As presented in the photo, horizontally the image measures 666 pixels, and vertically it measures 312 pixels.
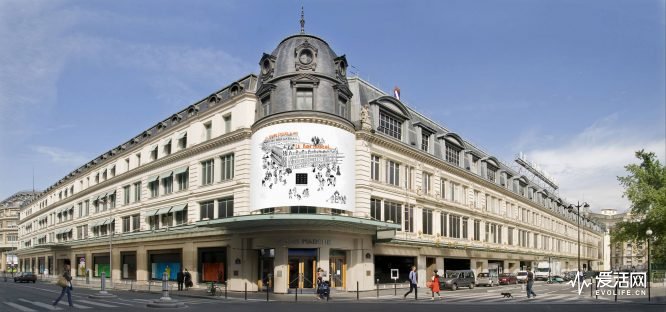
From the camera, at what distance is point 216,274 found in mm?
43875

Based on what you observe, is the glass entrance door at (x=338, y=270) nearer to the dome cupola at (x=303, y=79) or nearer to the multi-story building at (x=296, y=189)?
the multi-story building at (x=296, y=189)

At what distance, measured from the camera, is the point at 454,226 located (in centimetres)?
5581

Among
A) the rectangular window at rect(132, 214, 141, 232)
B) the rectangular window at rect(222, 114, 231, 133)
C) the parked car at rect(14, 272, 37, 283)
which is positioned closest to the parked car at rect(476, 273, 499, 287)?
the rectangular window at rect(222, 114, 231, 133)

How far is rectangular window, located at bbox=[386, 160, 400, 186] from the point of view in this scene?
44469 mm

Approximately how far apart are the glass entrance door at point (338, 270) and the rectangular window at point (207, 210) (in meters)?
11.2

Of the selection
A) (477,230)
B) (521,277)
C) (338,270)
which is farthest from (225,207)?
(521,277)

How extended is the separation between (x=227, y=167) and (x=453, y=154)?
82.3ft

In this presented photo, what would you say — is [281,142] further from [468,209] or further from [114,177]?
[114,177]

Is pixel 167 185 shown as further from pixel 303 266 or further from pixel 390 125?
pixel 390 125

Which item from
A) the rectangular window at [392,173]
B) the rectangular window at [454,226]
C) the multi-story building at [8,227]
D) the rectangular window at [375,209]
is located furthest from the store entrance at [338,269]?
the multi-story building at [8,227]

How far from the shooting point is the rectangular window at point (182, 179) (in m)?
48.8

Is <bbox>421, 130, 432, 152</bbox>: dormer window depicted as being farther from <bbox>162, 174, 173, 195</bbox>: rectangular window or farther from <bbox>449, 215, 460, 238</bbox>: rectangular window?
<bbox>162, 174, 173, 195</bbox>: rectangular window

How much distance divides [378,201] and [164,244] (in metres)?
20.9

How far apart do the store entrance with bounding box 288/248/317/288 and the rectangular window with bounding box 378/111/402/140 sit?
12.0 m
